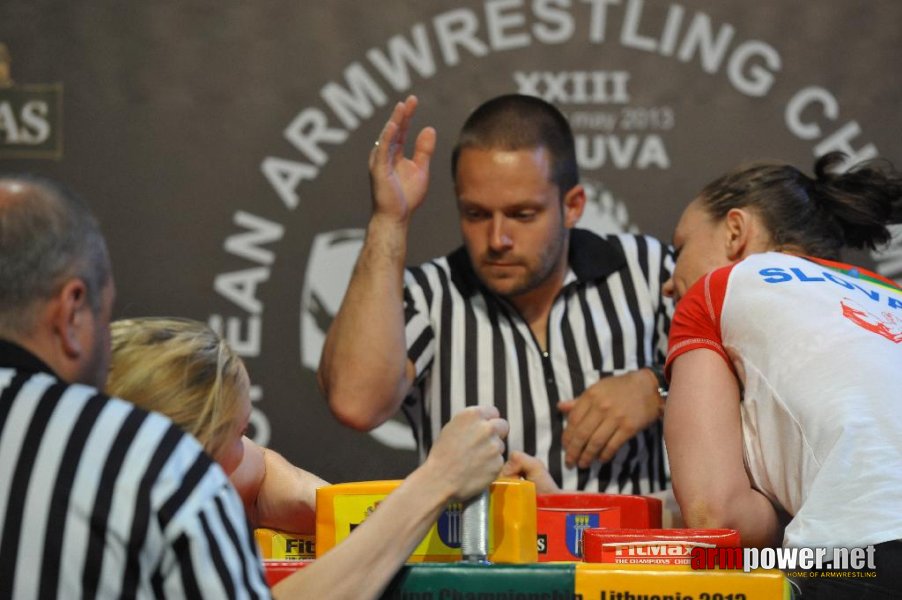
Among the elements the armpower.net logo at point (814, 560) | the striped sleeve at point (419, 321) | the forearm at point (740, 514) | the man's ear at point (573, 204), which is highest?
the man's ear at point (573, 204)

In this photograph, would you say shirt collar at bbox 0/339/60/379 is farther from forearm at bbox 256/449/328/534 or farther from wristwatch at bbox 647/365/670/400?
wristwatch at bbox 647/365/670/400

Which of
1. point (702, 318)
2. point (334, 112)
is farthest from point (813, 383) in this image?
point (334, 112)

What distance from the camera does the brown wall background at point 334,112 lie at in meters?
3.10

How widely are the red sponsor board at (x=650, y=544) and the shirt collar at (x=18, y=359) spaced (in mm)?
739

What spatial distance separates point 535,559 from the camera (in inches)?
61.5

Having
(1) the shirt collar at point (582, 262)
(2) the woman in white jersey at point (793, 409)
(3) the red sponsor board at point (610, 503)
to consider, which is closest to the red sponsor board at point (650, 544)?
(2) the woman in white jersey at point (793, 409)

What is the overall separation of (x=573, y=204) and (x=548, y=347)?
345 mm

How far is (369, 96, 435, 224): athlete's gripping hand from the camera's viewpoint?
2562 millimetres

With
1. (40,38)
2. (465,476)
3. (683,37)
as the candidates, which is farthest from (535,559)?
(40,38)

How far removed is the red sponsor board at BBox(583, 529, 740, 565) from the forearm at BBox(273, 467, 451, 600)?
0.23 metres

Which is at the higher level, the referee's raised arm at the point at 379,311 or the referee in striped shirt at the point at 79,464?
the referee's raised arm at the point at 379,311

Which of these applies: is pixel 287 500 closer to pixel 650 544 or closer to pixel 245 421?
pixel 245 421

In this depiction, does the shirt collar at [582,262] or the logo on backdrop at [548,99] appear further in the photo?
the logo on backdrop at [548,99]

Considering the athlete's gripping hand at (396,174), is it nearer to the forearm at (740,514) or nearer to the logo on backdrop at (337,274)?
the logo on backdrop at (337,274)
